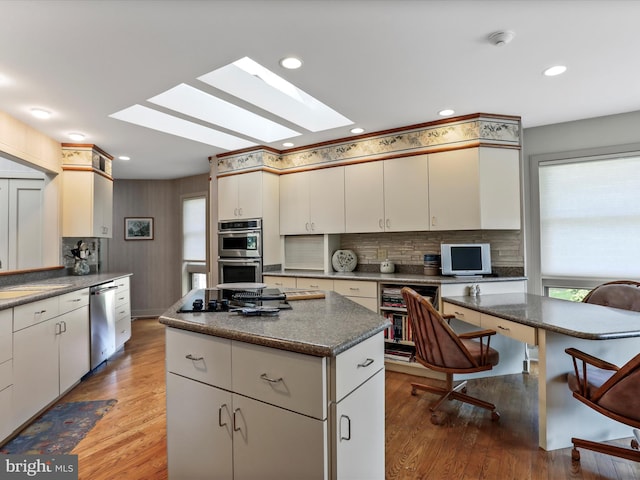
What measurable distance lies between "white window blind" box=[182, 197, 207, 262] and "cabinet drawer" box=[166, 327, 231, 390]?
170 inches

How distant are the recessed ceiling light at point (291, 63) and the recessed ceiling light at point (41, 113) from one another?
2.27 m

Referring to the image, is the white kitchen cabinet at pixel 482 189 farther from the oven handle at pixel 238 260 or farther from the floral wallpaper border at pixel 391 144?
the oven handle at pixel 238 260

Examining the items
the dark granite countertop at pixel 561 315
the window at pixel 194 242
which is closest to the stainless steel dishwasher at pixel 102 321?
the window at pixel 194 242

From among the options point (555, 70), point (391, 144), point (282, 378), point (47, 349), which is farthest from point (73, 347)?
point (555, 70)

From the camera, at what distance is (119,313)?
4.05 meters

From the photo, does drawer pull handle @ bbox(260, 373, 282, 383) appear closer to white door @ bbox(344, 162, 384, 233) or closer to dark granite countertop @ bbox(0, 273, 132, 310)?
dark granite countertop @ bbox(0, 273, 132, 310)

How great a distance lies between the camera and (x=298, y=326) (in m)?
1.48

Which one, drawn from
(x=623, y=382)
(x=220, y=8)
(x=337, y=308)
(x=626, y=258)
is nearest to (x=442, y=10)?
(x=220, y=8)

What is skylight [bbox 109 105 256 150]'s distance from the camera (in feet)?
11.1

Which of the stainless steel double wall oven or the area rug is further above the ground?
the stainless steel double wall oven

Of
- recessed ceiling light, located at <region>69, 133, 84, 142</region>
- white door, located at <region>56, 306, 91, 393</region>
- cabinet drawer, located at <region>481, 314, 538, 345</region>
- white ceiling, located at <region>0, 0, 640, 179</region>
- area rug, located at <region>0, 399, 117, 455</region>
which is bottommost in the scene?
area rug, located at <region>0, 399, 117, 455</region>

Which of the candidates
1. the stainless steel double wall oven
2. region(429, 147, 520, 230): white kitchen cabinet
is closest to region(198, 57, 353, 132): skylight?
region(429, 147, 520, 230): white kitchen cabinet

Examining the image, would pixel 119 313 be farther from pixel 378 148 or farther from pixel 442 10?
pixel 442 10

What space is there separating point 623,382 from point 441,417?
1.19 metres
